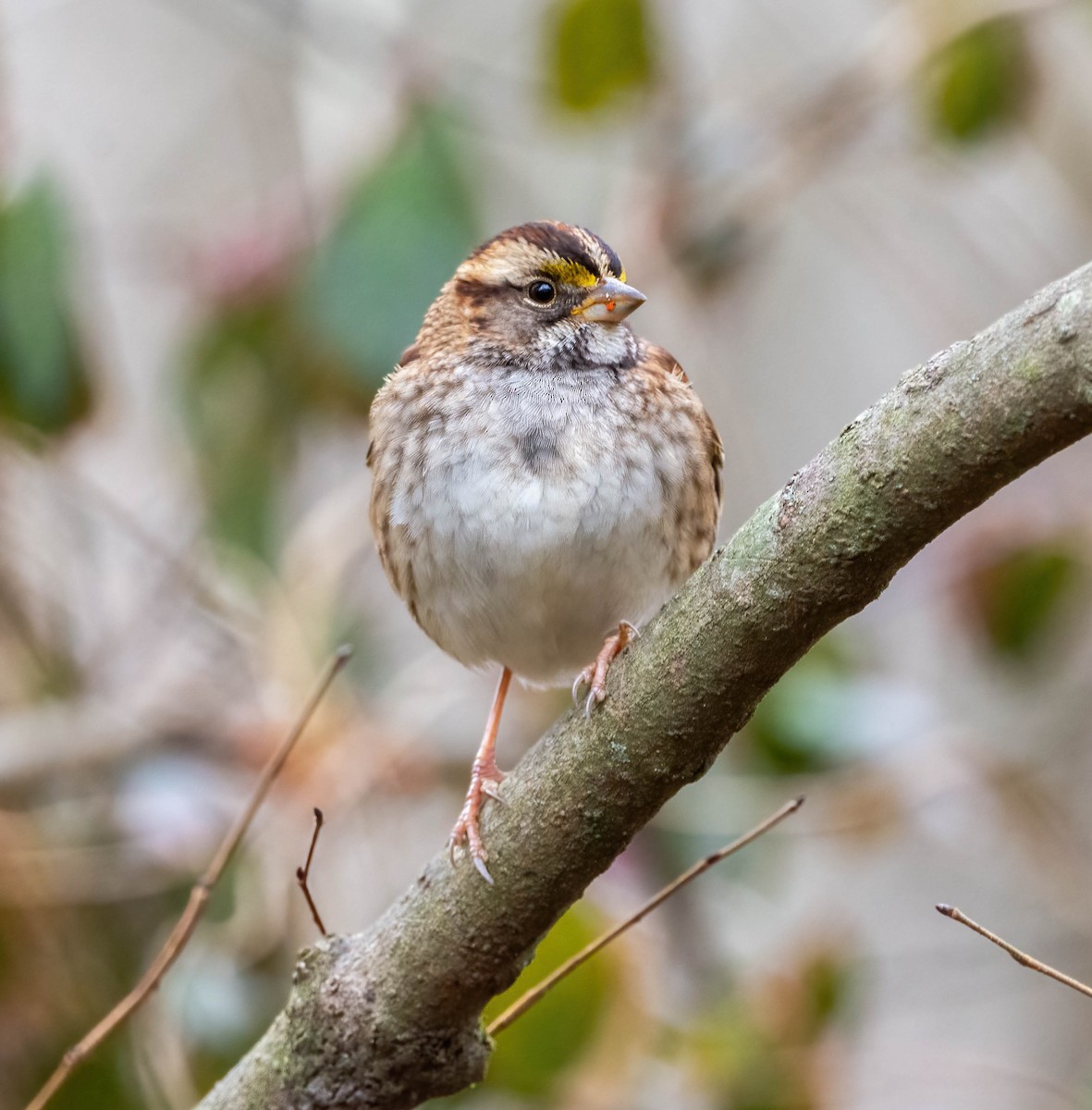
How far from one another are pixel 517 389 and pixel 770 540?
101 centimetres

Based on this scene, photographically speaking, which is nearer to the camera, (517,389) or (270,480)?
(517,389)

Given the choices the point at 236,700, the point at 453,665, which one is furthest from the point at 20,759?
the point at 453,665

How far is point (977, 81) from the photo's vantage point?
12.6 feet

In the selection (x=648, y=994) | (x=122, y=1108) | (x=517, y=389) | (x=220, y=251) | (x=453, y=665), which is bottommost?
(x=648, y=994)

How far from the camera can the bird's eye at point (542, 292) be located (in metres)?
2.63

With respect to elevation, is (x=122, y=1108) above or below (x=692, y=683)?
above

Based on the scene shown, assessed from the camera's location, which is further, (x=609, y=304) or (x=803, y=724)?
(x=803, y=724)

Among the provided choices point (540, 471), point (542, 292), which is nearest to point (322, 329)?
point (542, 292)

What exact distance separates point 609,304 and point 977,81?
1739 millimetres

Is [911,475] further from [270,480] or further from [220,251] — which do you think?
[220,251]

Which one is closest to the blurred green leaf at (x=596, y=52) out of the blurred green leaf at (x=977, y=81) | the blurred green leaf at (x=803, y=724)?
the blurred green leaf at (x=977, y=81)

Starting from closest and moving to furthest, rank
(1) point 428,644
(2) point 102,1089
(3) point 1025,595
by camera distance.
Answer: (2) point 102,1089 → (3) point 1025,595 → (1) point 428,644

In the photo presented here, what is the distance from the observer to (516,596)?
2.40 m

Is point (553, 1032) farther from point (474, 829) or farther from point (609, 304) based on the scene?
point (609, 304)
